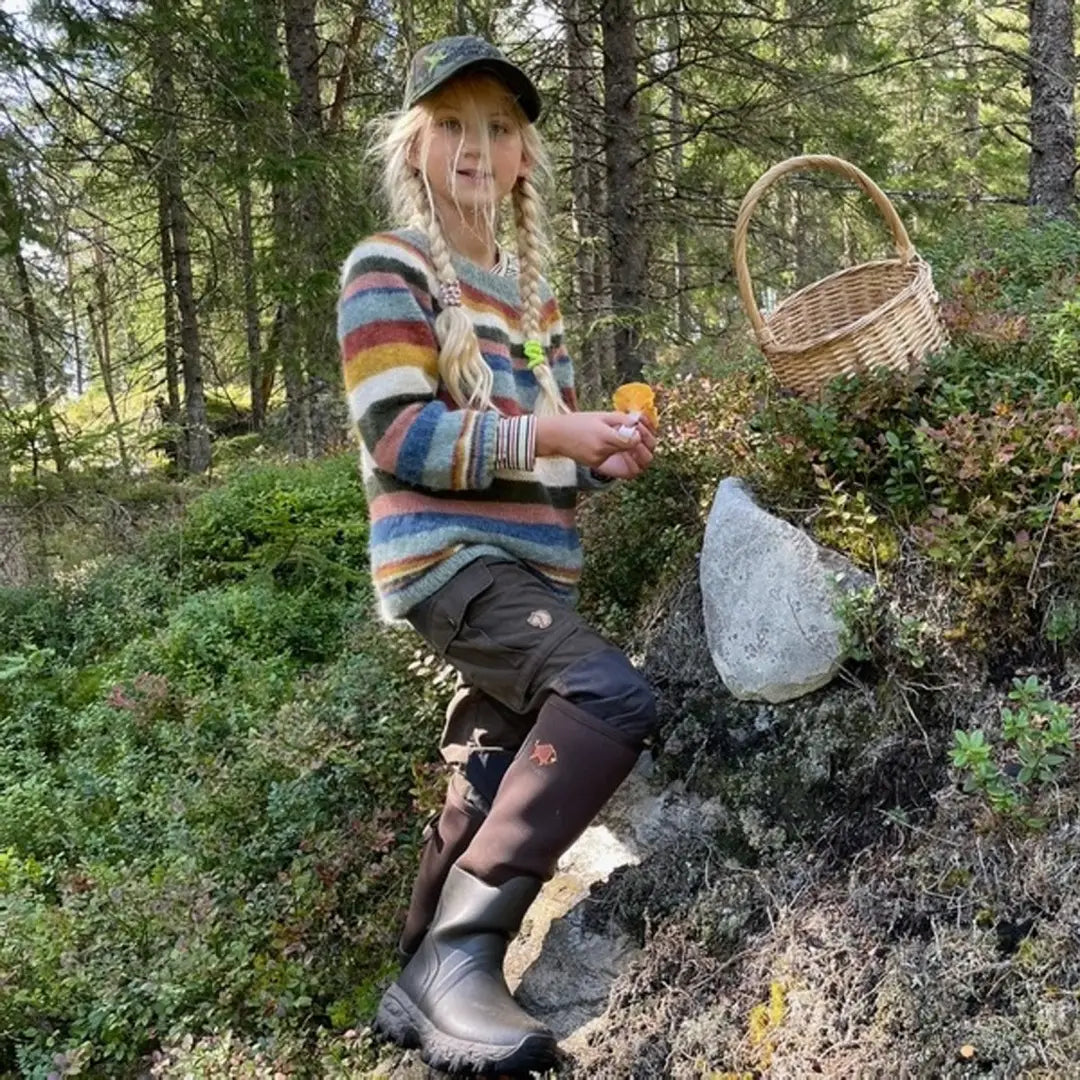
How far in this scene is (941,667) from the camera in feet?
7.83

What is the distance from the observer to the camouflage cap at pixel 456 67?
2367 millimetres

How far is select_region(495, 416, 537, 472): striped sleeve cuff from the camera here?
222 centimetres

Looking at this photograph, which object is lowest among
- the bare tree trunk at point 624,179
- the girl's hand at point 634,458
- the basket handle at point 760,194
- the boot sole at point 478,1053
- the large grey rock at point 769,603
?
the boot sole at point 478,1053

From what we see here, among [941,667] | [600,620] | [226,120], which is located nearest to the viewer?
[941,667]

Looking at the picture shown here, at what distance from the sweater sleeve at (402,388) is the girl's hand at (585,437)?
0.12 metres

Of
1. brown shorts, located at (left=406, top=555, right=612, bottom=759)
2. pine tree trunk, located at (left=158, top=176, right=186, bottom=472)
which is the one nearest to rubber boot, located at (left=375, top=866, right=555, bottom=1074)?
brown shorts, located at (left=406, top=555, right=612, bottom=759)

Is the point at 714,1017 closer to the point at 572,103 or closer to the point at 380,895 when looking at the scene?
the point at 380,895

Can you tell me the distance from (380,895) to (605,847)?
697mm

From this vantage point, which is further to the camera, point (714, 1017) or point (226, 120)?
point (226, 120)

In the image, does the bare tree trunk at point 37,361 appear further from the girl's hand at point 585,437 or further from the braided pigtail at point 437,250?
the girl's hand at point 585,437

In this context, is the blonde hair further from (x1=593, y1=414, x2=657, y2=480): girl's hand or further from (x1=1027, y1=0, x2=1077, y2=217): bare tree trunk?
(x1=1027, y1=0, x2=1077, y2=217): bare tree trunk

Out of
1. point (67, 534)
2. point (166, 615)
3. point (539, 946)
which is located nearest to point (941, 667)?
point (539, 946)

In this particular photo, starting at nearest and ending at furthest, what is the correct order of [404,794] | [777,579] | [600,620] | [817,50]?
[777,579] < [404,794] < [600,620] < [817,50]

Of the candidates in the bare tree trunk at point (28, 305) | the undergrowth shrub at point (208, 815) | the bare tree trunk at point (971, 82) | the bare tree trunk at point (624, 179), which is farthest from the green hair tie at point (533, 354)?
the bare tree trunk at point (971, 82)
